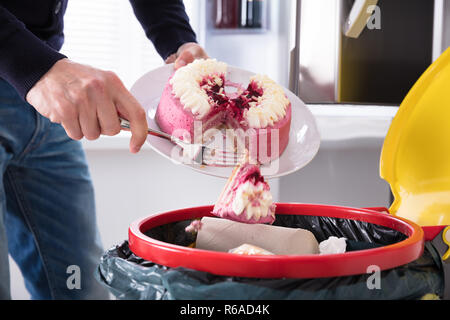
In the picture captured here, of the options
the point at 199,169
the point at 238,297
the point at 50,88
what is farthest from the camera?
the point at 199,169

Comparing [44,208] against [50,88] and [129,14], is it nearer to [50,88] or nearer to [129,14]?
[50,88]

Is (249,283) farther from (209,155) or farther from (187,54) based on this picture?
(187,54)

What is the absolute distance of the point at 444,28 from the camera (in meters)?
1.11

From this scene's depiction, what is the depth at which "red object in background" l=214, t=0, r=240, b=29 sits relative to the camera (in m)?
1.66

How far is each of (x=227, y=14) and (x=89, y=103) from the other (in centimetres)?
115

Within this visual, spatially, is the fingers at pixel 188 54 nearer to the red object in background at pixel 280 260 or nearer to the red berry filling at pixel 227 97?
the red berry filling at pixel 227 97

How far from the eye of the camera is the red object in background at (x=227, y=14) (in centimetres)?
166

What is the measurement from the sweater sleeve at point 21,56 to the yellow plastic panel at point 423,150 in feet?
1.93

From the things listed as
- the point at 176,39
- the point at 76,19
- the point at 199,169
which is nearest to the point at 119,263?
the point at 199,169

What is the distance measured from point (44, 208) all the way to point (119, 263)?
627 mm

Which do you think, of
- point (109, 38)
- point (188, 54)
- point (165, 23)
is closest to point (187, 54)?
point (188, 54)

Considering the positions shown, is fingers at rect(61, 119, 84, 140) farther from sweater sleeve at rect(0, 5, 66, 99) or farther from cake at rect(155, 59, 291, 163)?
cake at rect(155, 59, 291, 163)

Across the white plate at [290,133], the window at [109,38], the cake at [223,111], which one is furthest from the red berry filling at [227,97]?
the window at [109,38]

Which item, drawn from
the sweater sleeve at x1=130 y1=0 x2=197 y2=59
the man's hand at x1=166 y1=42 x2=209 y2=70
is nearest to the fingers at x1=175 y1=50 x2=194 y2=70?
the man's hand at x1=166 y1=42 x2=209 y2=70
